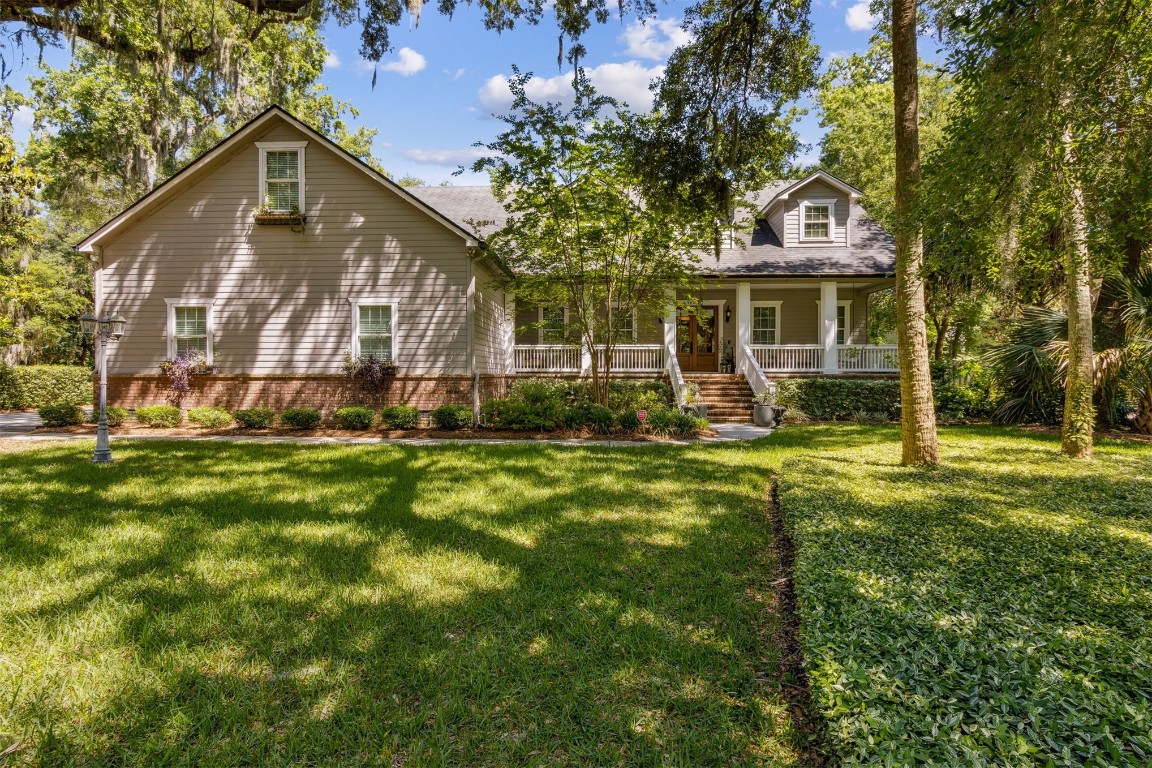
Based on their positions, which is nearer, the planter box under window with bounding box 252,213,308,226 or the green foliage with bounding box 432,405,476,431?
the green foliage with bounding box 432,405,476,431

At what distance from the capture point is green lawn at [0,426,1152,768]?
78.5 inches

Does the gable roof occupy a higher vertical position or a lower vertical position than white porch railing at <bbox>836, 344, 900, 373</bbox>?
higher

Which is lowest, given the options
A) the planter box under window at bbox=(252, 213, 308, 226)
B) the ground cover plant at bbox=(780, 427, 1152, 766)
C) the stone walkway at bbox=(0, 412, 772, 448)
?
the stone walkway at bbox=(0, 412, 772, 448)

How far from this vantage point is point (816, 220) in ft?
53.6

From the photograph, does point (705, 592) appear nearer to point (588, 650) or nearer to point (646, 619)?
point (646, 619)

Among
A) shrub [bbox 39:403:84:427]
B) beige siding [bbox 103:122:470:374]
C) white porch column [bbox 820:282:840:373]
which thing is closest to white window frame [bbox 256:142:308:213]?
beige siding [bbox 103:122:470:374]

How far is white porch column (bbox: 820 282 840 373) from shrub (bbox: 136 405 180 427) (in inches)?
624

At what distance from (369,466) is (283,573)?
3989 mm

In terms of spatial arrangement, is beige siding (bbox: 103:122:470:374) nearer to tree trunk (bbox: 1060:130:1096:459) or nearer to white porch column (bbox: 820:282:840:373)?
white porch column (bbox: 820:282:840:373)

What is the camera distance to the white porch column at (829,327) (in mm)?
14852

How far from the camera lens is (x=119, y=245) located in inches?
497

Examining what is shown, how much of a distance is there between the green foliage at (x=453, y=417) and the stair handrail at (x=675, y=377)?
4.68m

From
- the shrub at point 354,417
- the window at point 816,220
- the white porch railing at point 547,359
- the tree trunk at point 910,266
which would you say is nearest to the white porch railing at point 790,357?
the window at point 816,220

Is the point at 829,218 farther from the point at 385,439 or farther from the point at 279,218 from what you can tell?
the point at 279,218
